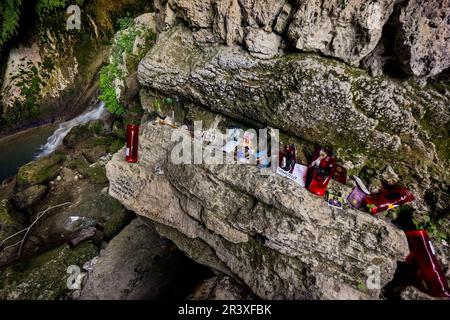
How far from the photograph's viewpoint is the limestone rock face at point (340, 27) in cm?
243

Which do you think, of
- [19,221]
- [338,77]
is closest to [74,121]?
[19,221]

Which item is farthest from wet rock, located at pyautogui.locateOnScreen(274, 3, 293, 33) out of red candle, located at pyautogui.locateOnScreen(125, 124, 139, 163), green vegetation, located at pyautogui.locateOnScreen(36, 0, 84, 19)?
green vegetation, located at pyautogui.locateOnScreen(36, 0, 84, 19)

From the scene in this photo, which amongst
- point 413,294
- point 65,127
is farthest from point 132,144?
point 65,127

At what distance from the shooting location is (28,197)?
6.50m

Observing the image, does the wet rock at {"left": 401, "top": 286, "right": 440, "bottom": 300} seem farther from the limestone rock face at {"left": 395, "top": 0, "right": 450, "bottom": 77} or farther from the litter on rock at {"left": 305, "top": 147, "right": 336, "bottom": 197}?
the limestone rock face at {"left": 395, "top": 0, "right": 450, "bottom": 77}

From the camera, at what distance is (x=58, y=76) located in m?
9.05

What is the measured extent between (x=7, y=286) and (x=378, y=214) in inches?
269

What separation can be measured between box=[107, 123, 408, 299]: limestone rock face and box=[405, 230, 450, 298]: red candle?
0.12 meters

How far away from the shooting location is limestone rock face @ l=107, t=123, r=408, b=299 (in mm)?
2574

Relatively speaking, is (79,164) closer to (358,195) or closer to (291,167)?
(291,167)

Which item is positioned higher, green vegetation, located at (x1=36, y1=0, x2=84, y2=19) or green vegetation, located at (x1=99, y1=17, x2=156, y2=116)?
green vegetation, located at (x1=36, y1=0, x2=84, y2=19)

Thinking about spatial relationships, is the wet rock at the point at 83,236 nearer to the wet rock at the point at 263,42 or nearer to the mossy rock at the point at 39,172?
the mossy rock at the point at 39,172

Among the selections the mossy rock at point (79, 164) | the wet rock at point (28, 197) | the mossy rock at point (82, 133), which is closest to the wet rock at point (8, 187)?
the wet rock at point (28, 197)

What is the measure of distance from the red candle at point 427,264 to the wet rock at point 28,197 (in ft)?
28.0
